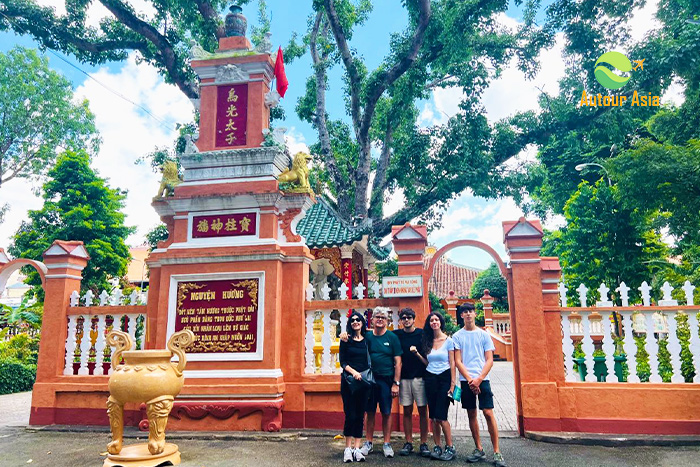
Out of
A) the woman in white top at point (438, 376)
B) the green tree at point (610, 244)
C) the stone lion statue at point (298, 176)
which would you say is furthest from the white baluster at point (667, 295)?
the green tree at point (610, 244)

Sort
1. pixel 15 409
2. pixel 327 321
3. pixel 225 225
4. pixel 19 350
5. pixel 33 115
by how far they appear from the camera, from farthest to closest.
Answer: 1. pixel 33 115
2. pixel 19 350
3. pixel 15 409
4. pixel 225 225
5. pixel 327 321

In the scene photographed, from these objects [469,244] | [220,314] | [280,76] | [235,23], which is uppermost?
[235,23]

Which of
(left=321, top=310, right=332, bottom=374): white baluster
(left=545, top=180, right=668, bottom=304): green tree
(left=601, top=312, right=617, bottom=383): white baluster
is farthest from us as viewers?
(left=545, top=180, right=668, bottom=304): green tree

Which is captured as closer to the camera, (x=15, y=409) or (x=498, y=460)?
(x=498, y=460)

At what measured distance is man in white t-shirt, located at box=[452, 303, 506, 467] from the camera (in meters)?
4.70

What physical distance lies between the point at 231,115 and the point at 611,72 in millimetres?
13533

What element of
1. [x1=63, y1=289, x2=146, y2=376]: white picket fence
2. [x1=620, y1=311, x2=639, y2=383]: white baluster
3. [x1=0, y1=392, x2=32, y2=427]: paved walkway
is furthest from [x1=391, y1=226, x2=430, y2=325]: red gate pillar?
[x1=0, y1=392, x2=32, y2=427]: paved walkway

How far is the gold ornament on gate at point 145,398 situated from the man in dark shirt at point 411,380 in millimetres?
2397

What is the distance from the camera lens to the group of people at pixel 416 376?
478cm

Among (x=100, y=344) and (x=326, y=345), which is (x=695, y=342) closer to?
(x=326, y=345)

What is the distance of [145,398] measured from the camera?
4840mm

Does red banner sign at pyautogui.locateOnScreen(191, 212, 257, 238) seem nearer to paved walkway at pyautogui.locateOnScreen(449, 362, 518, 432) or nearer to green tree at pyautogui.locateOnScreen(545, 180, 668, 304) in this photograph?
paved walkway at pyautogui.locateOnScreen(449, 362, 518, 432)

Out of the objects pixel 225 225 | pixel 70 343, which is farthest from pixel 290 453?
pixel 70 343

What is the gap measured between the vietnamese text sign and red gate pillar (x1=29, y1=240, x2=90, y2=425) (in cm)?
476
